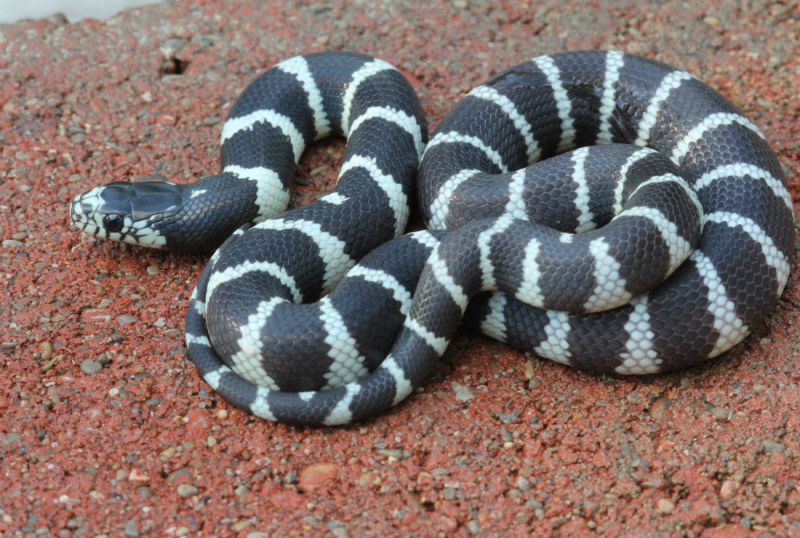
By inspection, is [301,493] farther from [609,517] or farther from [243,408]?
[609,517]

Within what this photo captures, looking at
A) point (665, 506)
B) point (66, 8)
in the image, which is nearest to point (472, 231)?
point (665, 506)

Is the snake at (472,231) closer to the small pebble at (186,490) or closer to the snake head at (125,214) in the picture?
the snake head at (125,214)

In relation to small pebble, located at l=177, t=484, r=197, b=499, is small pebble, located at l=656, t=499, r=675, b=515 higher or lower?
higher

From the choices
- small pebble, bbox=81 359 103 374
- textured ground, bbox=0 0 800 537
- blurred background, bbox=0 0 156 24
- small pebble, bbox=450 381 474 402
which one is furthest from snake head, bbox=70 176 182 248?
blurred background, bbox=0 0 156 24

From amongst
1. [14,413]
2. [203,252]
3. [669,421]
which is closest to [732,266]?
[669,421]

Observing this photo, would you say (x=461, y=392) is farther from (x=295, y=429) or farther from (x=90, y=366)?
(x=90, y=366)

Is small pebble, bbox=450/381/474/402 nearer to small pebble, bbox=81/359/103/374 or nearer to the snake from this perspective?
the snake

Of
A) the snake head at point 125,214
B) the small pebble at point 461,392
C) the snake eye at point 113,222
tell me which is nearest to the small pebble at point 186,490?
the small pebble at point 461,392
